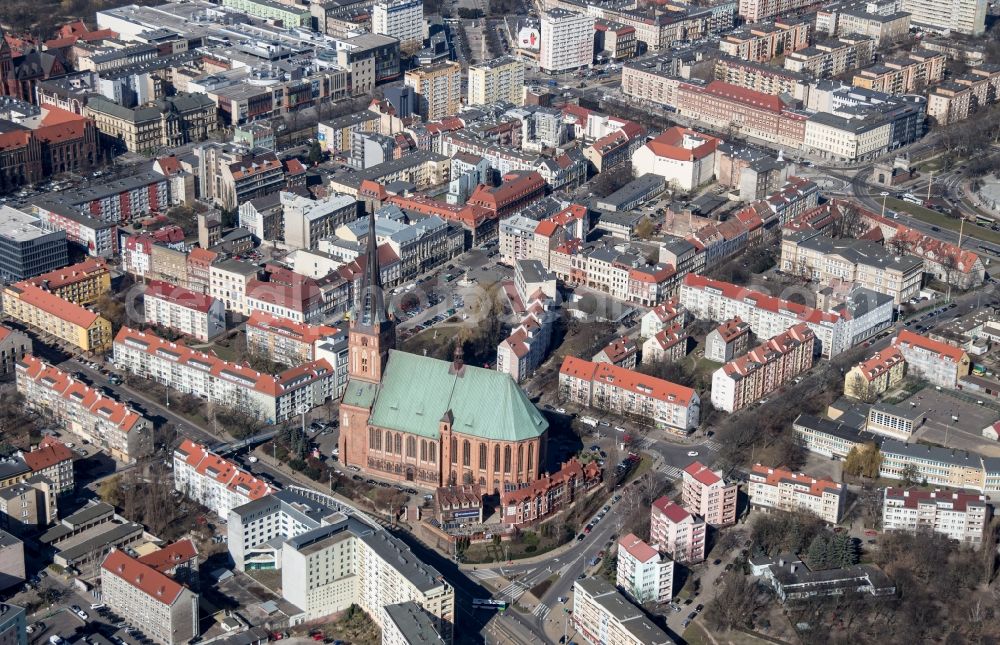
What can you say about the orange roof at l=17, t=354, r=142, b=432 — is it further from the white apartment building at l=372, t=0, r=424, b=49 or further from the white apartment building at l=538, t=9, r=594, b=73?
the white apartment building at l=538, t=9, r=594, b=73

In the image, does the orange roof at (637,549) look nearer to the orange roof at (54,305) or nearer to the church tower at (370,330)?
the church tower at (370,330)

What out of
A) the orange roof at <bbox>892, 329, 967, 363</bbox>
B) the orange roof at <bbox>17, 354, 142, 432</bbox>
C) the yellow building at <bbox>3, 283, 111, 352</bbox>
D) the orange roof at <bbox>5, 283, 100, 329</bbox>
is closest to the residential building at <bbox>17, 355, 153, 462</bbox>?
the orange roof at <bbox>17, 354, 142, 432</bbox>

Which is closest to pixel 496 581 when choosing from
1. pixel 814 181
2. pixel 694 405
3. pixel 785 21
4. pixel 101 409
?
pixel 694 405

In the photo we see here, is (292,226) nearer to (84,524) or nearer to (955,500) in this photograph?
(84,524)

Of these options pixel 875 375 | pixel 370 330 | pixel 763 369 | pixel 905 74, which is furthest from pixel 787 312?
pixel 905 74

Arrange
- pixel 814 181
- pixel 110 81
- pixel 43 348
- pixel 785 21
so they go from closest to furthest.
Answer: pixel 43 348, pixel 814 181, pixel 110 81, pixel 785 21

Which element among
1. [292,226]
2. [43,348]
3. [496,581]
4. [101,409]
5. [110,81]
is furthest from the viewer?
[110,81]

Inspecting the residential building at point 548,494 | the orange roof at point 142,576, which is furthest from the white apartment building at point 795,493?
the orange roof at point 142,576
